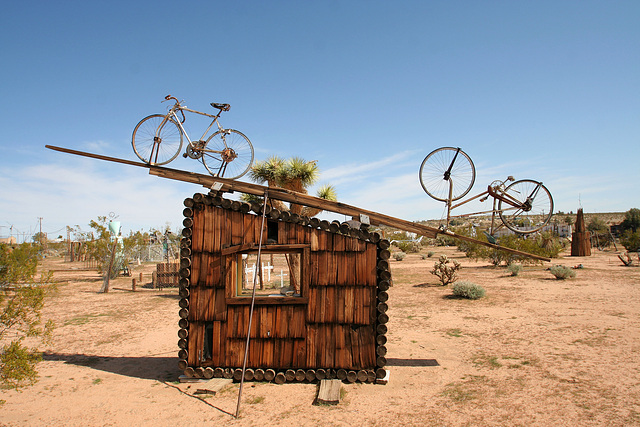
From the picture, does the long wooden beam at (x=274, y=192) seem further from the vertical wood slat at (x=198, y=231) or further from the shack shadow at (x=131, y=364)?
the shack shadow at (x=131, y=364)

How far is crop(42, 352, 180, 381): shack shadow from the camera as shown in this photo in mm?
7977

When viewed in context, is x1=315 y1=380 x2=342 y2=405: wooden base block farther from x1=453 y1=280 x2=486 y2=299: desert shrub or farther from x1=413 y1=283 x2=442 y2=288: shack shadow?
x1=413 y1=283 x2=442 y2=288: shack shadow

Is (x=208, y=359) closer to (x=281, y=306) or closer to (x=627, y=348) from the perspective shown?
(x=281, y=306)

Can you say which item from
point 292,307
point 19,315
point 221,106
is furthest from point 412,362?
point 19,315

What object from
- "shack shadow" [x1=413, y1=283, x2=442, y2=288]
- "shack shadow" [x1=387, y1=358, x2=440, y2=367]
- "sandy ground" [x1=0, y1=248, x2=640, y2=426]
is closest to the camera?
"sandy ground" [x1=0, y1=248, x2=640, y2=426]

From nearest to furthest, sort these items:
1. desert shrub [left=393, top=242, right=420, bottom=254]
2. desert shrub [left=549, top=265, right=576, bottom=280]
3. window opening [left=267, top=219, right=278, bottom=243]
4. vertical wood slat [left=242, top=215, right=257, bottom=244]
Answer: vertical wood slat [left=242, top=215, right=257, bottom=244] → window opening [left=267, top=219, right=278, bottom=243] → desert shrub [left=549, top=265, right=576, bottom=280] → desert shrub [left=393, top=242, right=420, bottom=254]

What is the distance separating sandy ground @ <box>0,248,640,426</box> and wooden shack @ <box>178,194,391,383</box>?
0.44m

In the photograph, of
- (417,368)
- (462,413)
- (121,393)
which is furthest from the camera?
(417,368)

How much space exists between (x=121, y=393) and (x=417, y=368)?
5.73 m

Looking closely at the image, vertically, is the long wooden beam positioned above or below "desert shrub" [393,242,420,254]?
above

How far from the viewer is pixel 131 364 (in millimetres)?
8617

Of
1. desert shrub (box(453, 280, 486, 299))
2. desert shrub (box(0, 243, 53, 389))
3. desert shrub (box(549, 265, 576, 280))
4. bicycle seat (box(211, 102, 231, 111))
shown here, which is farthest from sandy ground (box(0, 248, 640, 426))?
bicycle seat (box(211, 102, 231, 111))

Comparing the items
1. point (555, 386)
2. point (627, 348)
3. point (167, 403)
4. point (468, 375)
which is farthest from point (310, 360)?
point (627, 348)

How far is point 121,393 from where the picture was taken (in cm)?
694
